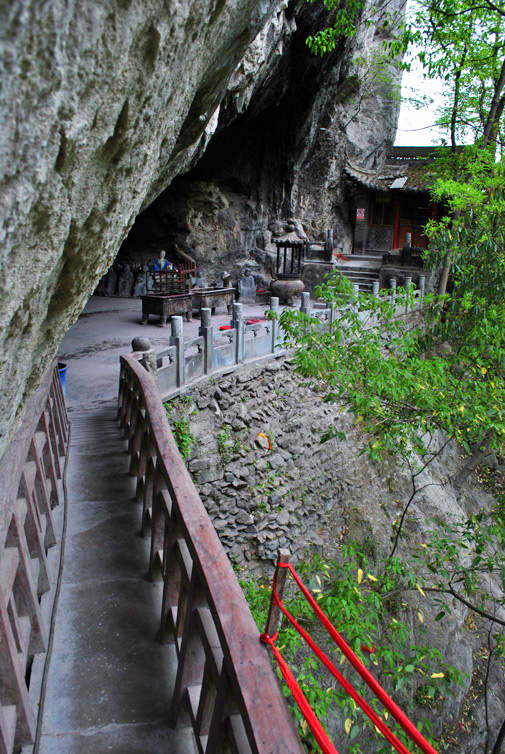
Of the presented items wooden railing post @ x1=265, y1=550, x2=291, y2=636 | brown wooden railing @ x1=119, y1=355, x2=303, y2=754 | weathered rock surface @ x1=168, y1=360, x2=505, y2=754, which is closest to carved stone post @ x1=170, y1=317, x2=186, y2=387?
weathered rock surface @ x1=168, y1=360, x2=505, y2=754

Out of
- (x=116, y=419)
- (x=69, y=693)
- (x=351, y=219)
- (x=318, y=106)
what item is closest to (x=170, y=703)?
(x=69, y=693)

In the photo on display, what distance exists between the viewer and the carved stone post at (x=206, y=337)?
30.3 feet

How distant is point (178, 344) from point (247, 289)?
11.5 m

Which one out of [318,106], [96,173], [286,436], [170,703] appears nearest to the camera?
[96,173]

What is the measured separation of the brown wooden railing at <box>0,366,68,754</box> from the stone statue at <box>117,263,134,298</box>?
1726 centimetres

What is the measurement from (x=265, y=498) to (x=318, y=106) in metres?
15.0

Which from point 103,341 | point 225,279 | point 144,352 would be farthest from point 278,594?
point 225,279

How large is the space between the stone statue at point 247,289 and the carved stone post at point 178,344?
11.0m

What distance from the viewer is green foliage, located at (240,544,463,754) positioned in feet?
15.2

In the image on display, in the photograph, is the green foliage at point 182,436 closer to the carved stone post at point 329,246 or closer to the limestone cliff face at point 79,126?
the limestone cliff face at point 79,126

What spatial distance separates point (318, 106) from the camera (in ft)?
61.5

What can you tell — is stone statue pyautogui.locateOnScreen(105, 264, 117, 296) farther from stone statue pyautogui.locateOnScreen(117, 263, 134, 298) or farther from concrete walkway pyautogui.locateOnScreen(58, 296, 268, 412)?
concrete walkway pyautogui.locateOnScreen(58, 296, 268, 412)

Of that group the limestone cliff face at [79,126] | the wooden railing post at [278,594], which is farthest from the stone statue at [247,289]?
the wooden railing post at [278,594]

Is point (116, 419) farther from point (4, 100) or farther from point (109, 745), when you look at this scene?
point (4, 100)
